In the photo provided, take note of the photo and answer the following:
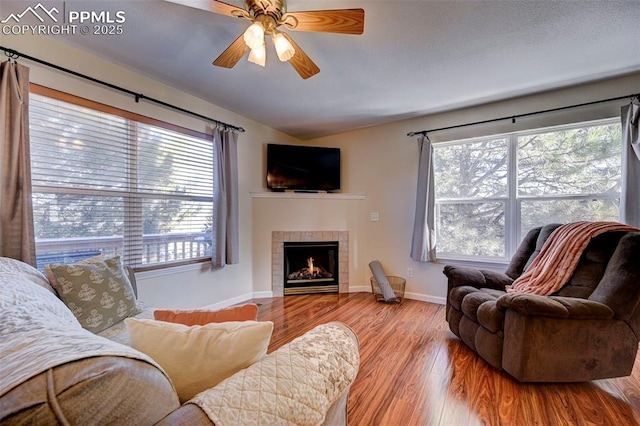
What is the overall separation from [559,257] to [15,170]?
394 centimetres

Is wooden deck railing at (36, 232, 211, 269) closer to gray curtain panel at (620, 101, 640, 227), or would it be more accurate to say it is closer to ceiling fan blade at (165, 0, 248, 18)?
ceiling fan blade at (165, 0, 248, 18)

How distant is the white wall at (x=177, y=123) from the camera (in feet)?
6.58

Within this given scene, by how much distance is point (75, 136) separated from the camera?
2117mm

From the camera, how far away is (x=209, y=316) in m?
1.03

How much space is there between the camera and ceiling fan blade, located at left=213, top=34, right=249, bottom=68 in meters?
1.71

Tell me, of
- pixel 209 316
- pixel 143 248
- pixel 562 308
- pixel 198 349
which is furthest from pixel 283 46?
pixel 562 308

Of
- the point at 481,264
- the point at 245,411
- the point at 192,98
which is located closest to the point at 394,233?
the point at 481,264

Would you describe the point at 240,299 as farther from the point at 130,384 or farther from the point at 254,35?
the point at 130,384

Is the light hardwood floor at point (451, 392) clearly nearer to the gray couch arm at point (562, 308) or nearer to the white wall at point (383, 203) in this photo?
the gray couch arm at point (562, 308)

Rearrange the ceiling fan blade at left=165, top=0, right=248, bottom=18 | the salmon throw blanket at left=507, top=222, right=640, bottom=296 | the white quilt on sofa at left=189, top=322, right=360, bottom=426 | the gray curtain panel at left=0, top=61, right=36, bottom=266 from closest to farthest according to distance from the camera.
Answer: the white quilt on sofa at left=189, top=322, right=360, bottom=426, the ceiling fan blade at left=165, top=0, right=248, bottom=18, the gray curtain panel at left=0, top=61, right=36, bottom=266, the salmon throw blanket at left=507, top=222, right=640, bottom=296

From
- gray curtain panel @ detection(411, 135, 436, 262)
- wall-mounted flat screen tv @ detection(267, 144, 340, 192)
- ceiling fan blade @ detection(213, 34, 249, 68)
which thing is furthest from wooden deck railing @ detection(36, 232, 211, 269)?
gray curtain panel @ detection(411, 135, 436, 262)

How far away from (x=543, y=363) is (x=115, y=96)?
12.7ft

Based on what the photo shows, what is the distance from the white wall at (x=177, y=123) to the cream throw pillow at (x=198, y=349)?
2115 millimetres

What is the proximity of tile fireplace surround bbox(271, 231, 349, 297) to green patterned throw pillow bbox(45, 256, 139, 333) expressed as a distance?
6.92 feet
